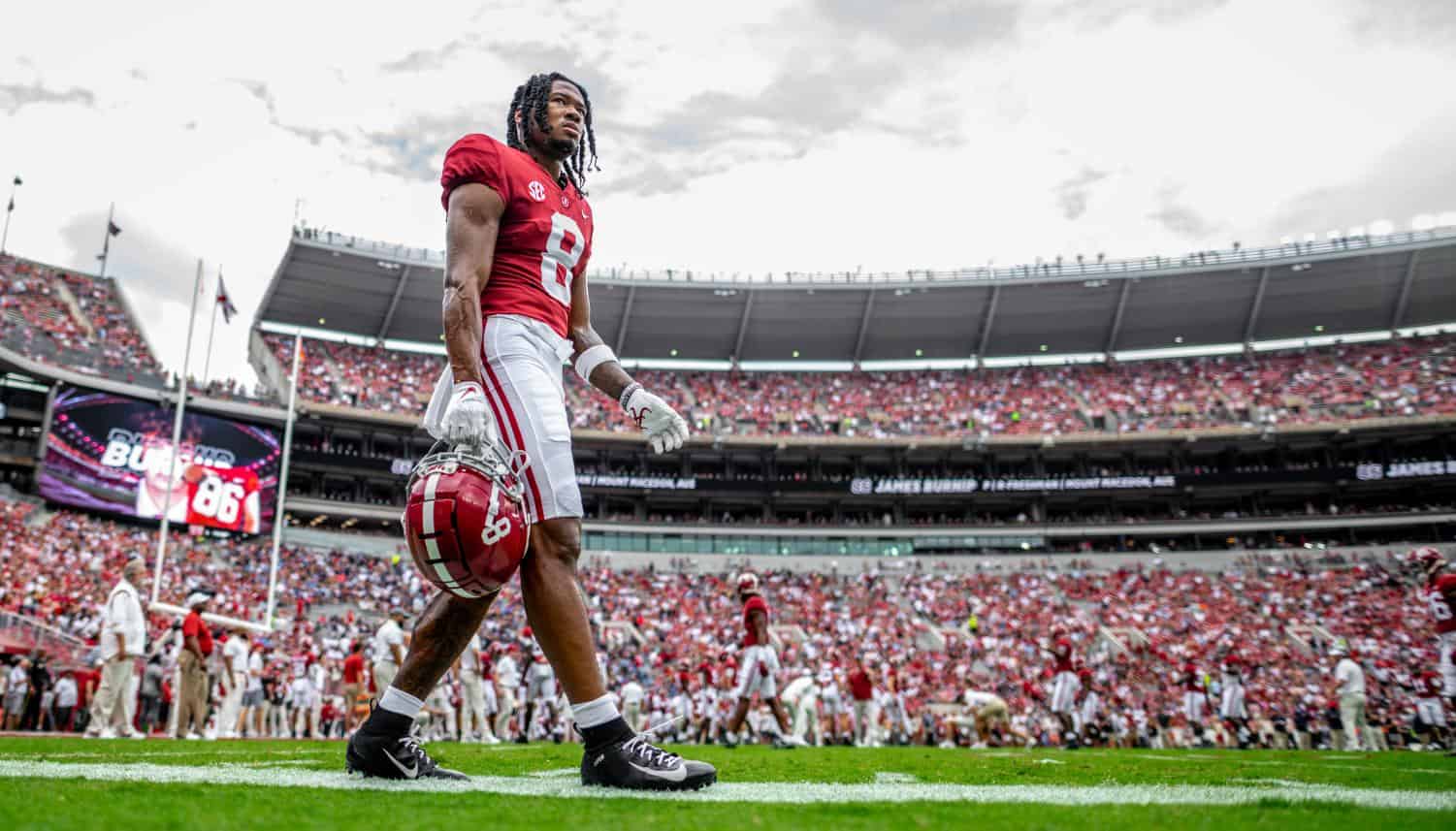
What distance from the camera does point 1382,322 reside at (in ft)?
137

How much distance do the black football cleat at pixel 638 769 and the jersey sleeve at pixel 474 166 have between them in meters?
1.99

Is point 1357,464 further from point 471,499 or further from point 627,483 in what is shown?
point 471,499

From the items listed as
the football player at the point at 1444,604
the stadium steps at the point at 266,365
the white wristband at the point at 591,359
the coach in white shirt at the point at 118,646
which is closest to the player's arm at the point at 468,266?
the white wristband at the point at 591,359

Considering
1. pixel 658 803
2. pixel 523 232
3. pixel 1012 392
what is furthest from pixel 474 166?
pixel 1012 392

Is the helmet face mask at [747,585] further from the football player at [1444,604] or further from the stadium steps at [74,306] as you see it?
the stadium steps at [74,306]

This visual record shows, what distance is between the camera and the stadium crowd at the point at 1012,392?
38906mm

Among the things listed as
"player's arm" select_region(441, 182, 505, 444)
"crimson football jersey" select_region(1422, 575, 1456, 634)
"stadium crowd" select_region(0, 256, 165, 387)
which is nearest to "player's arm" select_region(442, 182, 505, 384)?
"player's arm" select_region(441, 182, 505, 444)

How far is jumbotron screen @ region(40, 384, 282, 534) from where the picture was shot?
29.2 meters

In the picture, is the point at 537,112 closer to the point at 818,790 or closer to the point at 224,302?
the point at 818,790

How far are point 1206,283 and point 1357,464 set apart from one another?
31.3 ft

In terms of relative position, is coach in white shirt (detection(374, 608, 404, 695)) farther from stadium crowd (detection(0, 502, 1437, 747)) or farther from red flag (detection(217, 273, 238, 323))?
red flag (detection(217, 273, 238, 323))

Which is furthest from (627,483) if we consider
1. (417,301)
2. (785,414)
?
(417,301)

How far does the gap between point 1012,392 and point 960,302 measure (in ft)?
16.4

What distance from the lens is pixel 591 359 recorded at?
3.96 m
